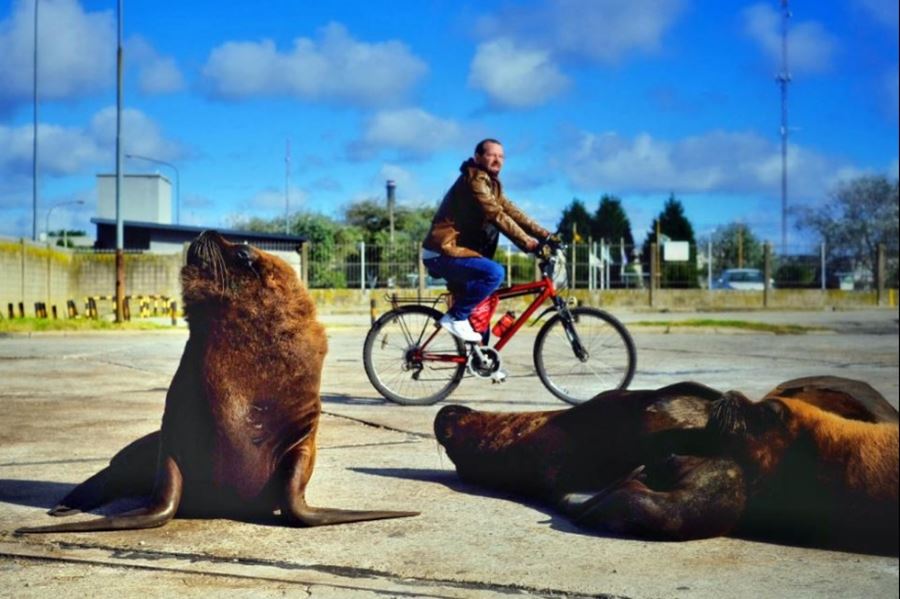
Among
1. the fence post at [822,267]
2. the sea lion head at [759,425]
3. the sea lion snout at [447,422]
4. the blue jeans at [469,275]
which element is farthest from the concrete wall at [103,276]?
the fence post at [822,267]

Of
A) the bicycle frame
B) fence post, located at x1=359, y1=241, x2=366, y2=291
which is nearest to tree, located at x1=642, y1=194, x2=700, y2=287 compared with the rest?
fence post, located at x1=359, y1=241, x2=366, y2=291

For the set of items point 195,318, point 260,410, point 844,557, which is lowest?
point 844,557

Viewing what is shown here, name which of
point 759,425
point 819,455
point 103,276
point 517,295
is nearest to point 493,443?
point 759,425

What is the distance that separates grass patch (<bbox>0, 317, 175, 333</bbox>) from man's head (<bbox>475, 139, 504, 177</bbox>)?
272 centimetres

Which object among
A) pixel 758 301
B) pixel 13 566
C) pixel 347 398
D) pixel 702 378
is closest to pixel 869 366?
pixel 702 378

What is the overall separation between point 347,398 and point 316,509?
4.12 metres

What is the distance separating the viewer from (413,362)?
7.43 m

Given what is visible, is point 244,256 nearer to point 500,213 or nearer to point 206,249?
point 206,249

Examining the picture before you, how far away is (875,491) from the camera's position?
166 centimetres

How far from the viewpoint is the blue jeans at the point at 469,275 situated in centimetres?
689

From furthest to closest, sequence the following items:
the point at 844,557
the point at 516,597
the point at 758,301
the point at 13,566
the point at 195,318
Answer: the point at 758,301 < the point at 195,318 < the point at 13,566 < the point at 516,597 < the point at 844,557

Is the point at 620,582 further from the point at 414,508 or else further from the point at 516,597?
the point at 414,508

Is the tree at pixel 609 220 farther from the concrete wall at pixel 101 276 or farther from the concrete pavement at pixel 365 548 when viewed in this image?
the concrete pavement at pixel 365 548

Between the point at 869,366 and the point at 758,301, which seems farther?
the point at 758,301
